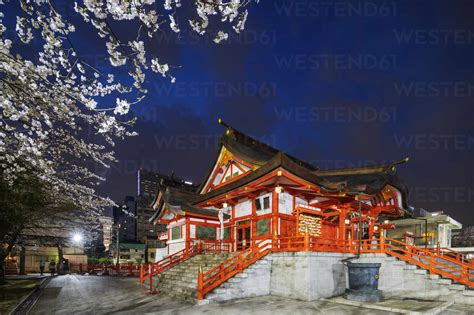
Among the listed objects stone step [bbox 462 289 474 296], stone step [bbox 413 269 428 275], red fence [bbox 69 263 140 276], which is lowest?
red fence [bbox 69 263 140 276]

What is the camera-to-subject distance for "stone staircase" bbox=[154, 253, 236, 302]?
12.8 metres

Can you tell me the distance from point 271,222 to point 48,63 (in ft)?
40.1

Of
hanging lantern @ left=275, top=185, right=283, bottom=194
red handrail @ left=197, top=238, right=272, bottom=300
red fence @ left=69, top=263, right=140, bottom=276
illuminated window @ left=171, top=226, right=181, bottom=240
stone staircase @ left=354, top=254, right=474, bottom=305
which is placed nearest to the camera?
stone staircase @ left=354, top=254, right=474, bottom=305

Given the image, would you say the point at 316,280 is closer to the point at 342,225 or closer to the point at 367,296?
the point at 367,296

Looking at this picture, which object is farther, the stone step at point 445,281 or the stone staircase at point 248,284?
the stone staircase at point 248,284

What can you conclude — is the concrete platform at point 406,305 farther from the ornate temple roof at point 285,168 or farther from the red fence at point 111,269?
the red fence at point 111,269

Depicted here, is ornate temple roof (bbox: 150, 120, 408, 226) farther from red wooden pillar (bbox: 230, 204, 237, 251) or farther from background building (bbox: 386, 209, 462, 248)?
background building (bbox: 386, 209, 462, 248)

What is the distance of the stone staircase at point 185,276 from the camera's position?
12844 mm

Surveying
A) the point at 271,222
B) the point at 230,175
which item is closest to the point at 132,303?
the point at 271,222

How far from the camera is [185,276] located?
15.1 metres

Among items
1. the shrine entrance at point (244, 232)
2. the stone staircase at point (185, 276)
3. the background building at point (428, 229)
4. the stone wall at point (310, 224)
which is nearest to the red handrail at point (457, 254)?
the stone wall at point (310, 224)

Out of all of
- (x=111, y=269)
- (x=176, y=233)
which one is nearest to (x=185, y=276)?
(x=176, y=233)

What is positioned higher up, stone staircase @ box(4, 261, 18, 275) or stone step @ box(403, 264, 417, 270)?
stone step @ box(403, 264, 417, 270)

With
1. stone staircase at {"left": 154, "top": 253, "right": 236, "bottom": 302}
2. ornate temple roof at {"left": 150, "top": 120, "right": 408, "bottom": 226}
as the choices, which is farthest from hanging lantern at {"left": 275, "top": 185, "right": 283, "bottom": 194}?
stone staircase at {"left": 154, "top": 253, "right": 236, "bottom": 302}
